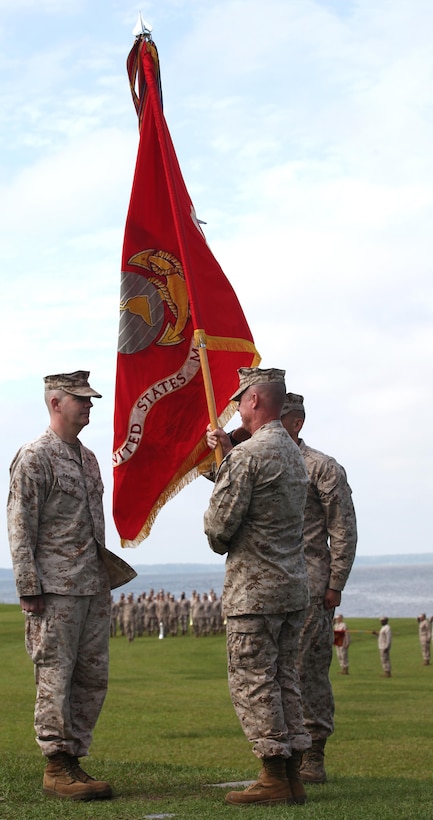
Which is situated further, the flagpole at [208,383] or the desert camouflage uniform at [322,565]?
the desert camouflage uniform at [322,565]

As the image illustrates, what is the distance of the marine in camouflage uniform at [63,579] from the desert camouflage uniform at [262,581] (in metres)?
0.88

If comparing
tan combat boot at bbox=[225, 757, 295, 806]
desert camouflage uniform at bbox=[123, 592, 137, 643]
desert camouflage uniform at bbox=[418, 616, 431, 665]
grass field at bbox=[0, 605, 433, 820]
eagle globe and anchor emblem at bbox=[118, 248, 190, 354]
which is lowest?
grass field at bbox=[0, 605, 433, 820]

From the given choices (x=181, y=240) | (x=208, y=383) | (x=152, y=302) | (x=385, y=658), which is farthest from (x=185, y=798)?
(x=385, y=658)

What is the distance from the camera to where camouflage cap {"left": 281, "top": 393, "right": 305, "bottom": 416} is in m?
7.29

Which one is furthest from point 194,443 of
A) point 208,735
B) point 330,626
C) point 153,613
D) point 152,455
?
point 153,613

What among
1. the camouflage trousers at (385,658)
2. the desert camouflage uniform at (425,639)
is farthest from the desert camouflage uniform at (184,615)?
the camouflage trousers at (385,658)

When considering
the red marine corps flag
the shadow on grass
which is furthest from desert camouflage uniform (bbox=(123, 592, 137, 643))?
the red marine corps flag

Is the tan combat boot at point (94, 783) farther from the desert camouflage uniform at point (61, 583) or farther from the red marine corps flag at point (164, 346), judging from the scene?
the red marine corps flag at point (164, 346)

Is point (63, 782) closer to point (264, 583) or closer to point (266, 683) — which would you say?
point (266, 683)

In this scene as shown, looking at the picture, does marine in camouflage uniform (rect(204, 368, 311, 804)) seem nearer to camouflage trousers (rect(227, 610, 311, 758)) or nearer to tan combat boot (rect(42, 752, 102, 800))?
camouflage trousers (rect(227, 610, 311, 758))

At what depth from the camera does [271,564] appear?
5895 millimetres

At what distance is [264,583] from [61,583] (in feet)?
3.99

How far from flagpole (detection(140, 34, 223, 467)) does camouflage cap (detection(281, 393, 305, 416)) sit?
54 centimetres

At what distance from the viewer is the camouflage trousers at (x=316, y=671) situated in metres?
6.99
